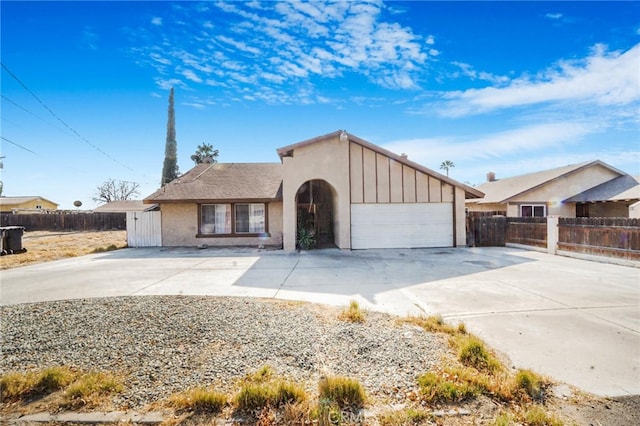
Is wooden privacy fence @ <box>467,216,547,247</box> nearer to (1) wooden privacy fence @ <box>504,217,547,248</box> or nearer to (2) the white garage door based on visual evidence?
(1) wooden privacy fence @ <box>504,217,547,248</box>

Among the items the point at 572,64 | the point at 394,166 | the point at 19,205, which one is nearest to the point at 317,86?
the point at 394,166

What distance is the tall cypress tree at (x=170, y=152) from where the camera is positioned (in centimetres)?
2991

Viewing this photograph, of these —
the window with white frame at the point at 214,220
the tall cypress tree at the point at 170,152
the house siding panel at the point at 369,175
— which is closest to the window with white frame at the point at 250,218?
the window with white frame at the point at 214,220

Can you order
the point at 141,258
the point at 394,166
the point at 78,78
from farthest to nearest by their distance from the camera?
the point at 394,166
the point at 78,78
the point at 141,258

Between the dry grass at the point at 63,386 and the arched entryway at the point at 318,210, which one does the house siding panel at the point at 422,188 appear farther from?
the dry grass at the point at 63,386

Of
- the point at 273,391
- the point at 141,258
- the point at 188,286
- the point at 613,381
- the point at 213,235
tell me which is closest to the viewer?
the point at 273,391

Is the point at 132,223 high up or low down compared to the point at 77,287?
up

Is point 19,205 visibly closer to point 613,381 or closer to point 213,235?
point 213,235

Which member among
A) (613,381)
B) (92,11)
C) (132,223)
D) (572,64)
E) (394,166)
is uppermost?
(92,11)

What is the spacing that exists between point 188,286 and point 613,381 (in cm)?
750

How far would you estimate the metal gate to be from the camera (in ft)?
50.4

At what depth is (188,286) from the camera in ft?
22.9

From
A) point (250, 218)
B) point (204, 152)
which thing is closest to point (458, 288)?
point (250, 218)

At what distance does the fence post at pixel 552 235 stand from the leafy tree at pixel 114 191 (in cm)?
6657
